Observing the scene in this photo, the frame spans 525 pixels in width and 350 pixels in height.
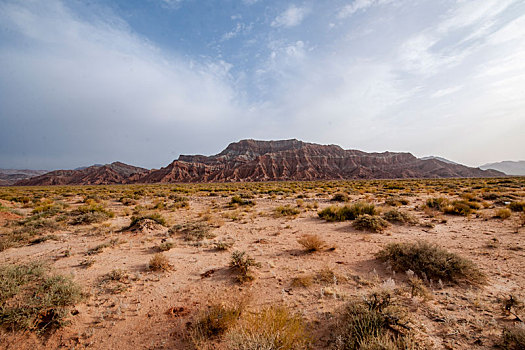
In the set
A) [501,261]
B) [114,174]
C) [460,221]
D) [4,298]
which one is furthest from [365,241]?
[114,174]

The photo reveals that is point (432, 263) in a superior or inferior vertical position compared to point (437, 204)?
inferior

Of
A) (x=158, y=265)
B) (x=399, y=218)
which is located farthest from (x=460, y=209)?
(x=158, y=265)

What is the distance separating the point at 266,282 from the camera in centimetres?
427

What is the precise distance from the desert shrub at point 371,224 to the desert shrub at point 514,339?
518 cm

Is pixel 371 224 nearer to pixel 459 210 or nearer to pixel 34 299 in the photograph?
pixel 459 210

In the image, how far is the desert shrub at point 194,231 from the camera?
720cm

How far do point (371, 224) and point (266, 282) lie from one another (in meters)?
5.20

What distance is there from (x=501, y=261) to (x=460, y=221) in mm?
4292

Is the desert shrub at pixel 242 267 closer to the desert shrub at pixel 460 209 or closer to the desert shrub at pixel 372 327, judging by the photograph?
the desert shrub at pixel 372 327

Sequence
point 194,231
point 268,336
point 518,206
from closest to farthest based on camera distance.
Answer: point 268,336
point 194,231
point 518,206

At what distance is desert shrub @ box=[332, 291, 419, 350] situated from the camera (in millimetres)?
2277

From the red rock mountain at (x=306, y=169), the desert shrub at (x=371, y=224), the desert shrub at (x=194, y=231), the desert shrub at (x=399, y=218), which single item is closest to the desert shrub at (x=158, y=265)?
the desert shrub at (x=194, y=231)

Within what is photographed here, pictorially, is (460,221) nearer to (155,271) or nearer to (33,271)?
(155,271)

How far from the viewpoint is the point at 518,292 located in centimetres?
350
